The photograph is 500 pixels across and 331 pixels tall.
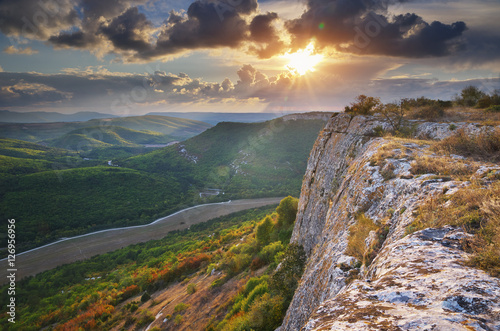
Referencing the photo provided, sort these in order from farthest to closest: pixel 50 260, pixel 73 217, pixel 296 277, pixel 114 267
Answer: pixel 73 217
pixel 50 260
pixel 114 267
pixel 296 277

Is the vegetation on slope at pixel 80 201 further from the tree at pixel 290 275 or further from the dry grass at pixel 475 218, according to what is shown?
the dry grass at pixel 475 218

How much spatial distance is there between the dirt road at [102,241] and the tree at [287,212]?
45.3 m

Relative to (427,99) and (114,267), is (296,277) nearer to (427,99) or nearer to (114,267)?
(427,99)

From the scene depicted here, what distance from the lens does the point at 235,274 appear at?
1004 inches

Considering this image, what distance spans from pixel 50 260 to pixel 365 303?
7546 centimetres

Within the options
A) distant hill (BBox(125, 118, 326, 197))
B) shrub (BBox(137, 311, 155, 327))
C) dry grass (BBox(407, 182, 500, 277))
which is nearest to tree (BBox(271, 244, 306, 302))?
dry grass (BBox(407, 182, 500, 277))

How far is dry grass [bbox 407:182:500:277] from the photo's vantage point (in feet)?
10.1

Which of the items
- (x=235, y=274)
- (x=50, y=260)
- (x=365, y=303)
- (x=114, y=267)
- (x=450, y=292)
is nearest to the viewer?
(x=450, y=292)

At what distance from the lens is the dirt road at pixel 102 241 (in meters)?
52.1

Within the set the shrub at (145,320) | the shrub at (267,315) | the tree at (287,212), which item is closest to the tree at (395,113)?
the shrub at (267,315)

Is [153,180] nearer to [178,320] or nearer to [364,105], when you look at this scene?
[178,320]

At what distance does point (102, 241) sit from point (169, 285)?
42.0 m

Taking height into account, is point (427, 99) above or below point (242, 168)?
above

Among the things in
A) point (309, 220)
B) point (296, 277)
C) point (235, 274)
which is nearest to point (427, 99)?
point (309, 220)
